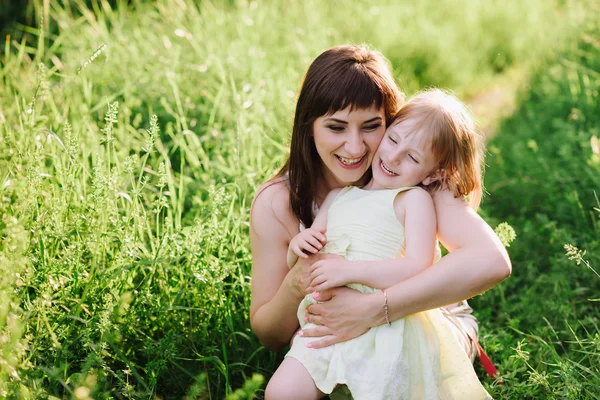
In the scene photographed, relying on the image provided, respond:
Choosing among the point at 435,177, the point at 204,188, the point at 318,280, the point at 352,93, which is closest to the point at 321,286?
the point at 318,280

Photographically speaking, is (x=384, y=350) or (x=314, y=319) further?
(x=314, y=319)

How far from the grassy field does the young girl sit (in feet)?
0.80

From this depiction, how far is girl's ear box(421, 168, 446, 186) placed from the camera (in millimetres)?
2377

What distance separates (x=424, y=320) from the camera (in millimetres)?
2180

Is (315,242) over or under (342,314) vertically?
over

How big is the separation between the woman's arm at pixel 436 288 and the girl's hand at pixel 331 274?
6cm

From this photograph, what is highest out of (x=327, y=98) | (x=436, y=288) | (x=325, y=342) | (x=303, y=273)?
(x=327, y=98)

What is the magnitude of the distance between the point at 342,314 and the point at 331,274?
14 cm

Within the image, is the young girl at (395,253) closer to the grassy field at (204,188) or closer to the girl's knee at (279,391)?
the girl's knee at (279,391)

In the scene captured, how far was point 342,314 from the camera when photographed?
7.12 feet

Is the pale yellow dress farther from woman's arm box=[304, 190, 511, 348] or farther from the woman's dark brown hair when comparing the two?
the woman's dark brown hair

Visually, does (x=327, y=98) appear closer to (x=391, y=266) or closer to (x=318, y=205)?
(x=318, y=205)

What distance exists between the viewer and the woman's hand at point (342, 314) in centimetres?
212

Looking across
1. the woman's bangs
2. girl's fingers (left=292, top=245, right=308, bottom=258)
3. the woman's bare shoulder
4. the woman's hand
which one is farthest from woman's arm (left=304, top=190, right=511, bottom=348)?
the woman's bangs
